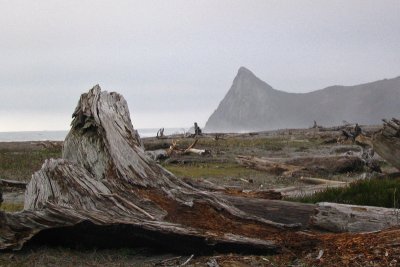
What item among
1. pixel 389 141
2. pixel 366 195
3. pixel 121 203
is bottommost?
pixel 366 195

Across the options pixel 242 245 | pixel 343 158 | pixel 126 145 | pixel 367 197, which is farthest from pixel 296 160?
pixel 242 245

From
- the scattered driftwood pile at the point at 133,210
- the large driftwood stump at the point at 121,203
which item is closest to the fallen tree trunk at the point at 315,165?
the large driftwood stump at the point at 121,203

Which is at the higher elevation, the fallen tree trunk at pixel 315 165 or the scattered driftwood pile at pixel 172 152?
the scattered driftwood pile at pixel 172 152

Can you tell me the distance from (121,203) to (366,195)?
5.23 m

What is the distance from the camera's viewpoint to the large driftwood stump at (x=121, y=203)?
7.14 m

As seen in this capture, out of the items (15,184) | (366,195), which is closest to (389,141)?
(366,195)

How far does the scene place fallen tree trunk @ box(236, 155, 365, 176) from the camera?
1933cm

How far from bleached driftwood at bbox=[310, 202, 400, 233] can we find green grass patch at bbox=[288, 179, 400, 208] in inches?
71.8

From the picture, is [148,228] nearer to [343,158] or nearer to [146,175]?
[146,175]

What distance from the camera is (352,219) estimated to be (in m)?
7.96

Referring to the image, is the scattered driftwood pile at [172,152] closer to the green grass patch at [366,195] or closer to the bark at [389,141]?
the bark at [389,141]

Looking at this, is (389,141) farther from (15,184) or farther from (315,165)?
(15,184)

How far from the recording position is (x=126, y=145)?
9.61 m

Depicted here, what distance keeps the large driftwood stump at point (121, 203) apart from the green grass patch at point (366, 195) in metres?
2.23
